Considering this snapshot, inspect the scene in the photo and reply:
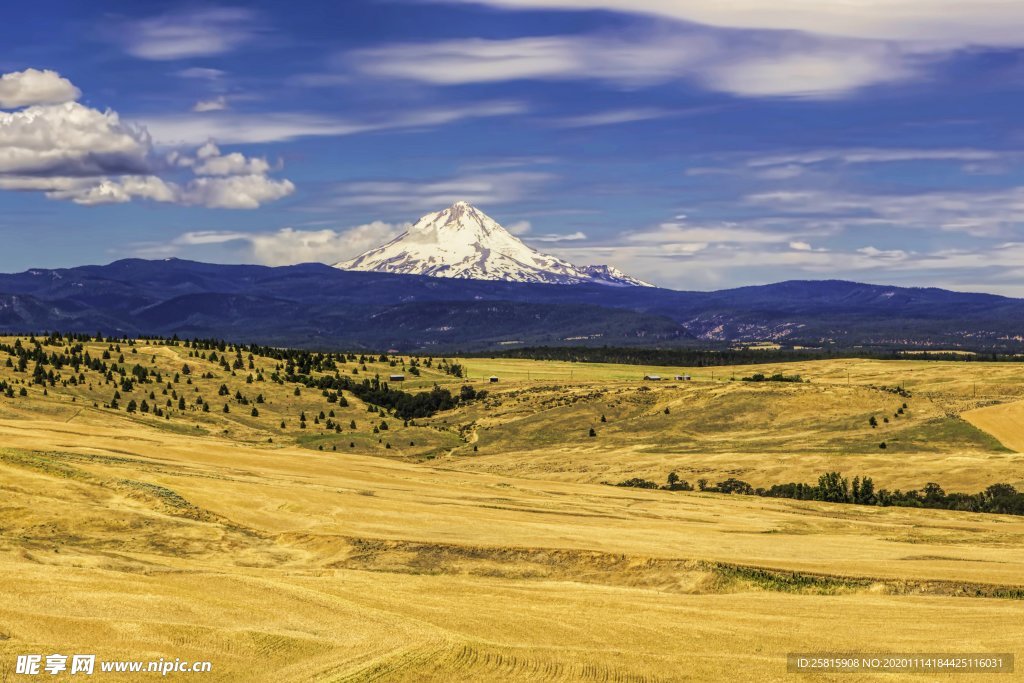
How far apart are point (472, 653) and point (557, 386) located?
143645mm

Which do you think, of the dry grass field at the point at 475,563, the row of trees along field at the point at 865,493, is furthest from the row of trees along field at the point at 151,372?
the row of trees along field at the point at 865,493

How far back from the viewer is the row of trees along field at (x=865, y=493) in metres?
91.4

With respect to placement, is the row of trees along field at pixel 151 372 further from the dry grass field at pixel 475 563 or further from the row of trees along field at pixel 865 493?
the row of trees along field at pixel 865 493

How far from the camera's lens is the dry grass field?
3919 cm

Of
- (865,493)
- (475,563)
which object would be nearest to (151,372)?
(865,493)

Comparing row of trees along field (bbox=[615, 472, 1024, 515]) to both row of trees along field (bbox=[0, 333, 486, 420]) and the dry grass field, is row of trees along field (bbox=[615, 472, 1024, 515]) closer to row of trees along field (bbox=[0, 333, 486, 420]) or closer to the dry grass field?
the dry grass field

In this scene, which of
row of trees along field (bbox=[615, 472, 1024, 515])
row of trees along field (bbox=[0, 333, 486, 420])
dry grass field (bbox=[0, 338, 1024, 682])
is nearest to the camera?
dry grass field (bbox=[0, 338, 1024, 682])

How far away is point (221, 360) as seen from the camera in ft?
621

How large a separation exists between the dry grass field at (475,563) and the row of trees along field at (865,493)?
11.0ft

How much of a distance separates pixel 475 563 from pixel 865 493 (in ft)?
173

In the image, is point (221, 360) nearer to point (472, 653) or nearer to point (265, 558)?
point (265, 558)

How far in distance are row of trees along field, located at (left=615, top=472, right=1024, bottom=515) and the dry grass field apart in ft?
11.0

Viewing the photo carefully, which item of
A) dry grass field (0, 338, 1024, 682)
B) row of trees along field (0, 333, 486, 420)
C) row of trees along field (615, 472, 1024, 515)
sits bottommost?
row of trees along field (615, 472, 1024, 515)

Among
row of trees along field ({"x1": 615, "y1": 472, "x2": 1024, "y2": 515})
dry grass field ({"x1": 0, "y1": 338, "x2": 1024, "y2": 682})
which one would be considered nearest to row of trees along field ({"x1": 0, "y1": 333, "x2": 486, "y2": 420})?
dry grass field ({"x1": 0, "y1": 338, "x2": 1024, "y2": 682})
